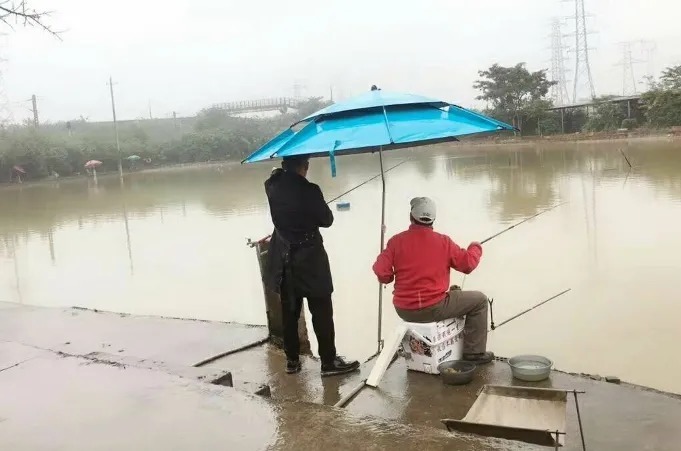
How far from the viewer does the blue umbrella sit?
281 cm

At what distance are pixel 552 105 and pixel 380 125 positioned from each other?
36.4m

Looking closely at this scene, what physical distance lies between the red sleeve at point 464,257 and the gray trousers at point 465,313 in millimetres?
145

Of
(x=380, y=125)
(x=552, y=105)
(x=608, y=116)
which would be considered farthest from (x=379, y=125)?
(x=552, y=105)

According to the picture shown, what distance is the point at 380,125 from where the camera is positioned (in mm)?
2891

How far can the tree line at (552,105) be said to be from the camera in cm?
2838

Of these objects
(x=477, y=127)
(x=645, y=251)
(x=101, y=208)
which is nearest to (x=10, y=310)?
(x=477, y=127)

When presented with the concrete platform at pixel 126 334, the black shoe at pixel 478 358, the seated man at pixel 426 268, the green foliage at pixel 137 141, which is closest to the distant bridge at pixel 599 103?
the green foliage at pixel 137 141

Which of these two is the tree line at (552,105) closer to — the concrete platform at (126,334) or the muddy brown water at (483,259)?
the muddy brown water at (483,259)

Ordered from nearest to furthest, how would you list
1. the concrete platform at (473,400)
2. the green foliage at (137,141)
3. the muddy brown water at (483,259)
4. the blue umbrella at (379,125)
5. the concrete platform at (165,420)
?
the concrete platform at (165,420)
the concrete platform at (473,400)
the blue umbrella at (379,125)
the muddy brown water at (483,259)
the green foliage at (137,141)

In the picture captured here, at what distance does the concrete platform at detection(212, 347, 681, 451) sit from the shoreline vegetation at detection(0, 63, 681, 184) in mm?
20230

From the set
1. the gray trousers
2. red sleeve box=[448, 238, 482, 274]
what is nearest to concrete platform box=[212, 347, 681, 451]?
the gray trousers

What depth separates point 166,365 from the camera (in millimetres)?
3145

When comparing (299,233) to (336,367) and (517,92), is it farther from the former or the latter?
(517,92)

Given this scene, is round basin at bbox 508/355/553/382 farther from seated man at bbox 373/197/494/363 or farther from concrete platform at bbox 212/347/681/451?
seated man at bbox 373/197/494/363
